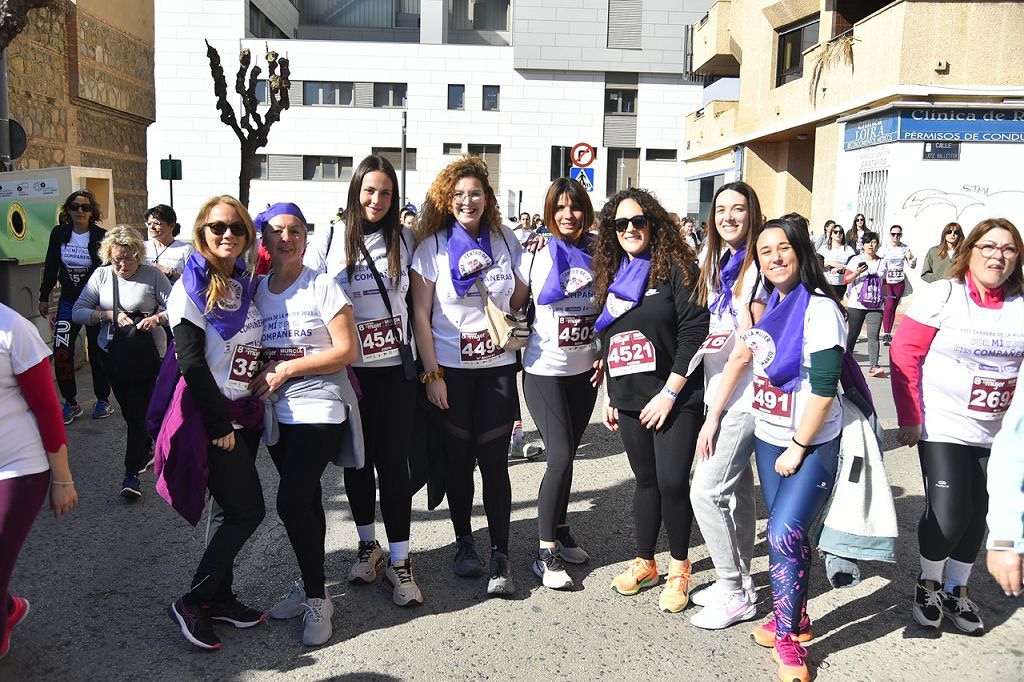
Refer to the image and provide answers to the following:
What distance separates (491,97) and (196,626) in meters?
42.1

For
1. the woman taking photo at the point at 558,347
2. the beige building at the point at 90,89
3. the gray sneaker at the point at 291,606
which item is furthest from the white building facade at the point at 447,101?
the gray sneaker at the point at 291,606

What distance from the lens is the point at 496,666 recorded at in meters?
3.59

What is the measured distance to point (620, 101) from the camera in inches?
1732

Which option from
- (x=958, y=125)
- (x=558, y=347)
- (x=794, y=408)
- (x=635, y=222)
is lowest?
(x=794, y=408)

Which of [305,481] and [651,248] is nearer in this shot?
[305,481]

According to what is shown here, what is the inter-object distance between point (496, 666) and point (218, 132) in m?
43.8

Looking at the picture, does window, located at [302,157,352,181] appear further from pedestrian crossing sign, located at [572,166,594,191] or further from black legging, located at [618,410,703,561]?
black legging, located at [618,410,703,561]

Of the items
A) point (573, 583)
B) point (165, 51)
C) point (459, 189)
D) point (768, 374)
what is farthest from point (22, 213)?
point (165, 51)

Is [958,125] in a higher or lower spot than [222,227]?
higher

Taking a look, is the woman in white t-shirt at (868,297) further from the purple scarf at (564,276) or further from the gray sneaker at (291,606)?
the gray sneaker at (291,606)

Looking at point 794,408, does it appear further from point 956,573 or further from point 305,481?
point 305,481

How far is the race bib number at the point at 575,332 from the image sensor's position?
4.33 metres

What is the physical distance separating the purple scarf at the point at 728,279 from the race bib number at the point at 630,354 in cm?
36

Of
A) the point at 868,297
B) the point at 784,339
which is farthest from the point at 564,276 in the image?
the point at 868,297
